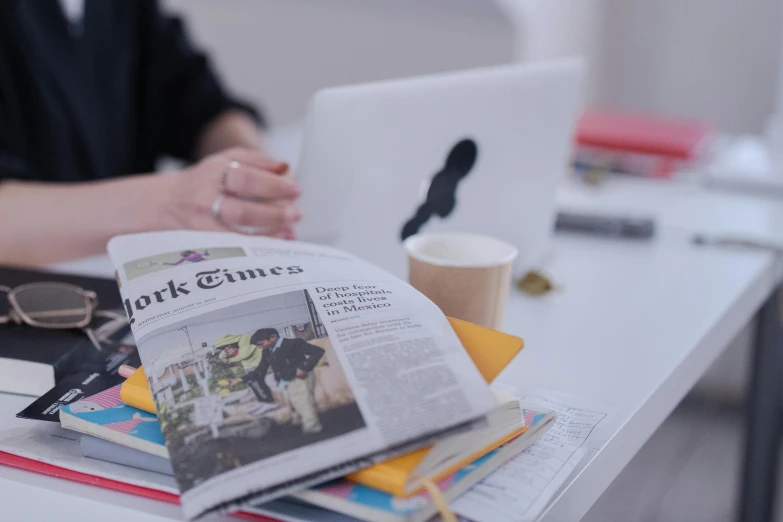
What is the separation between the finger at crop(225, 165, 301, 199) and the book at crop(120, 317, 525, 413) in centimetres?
23

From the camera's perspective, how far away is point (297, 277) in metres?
0.55

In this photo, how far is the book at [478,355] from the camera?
1.61ft

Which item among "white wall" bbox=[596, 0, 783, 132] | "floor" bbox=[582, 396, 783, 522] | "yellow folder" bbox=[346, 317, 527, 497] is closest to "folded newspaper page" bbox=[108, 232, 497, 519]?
"yellow folder" bbox=[346, 317, 527, 497]

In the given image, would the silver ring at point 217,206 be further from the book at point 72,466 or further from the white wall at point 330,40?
the white wall at point 330,40

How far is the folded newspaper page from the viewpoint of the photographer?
418mm

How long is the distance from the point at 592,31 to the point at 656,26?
8.5 inches

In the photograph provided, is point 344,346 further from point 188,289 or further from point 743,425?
point 743,425

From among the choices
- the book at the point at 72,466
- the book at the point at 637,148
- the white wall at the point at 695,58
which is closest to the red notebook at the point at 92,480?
the book at the point at 72,466

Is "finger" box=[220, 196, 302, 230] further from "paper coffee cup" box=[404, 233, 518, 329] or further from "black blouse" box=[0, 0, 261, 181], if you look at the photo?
"black blouse" box=[0, 0, 261, 181]

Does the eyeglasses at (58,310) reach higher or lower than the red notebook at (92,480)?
higher

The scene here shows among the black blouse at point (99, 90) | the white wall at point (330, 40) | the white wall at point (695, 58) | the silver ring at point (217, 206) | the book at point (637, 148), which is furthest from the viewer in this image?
the white wall at point (695, 58)

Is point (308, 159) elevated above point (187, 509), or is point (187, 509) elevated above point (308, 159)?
→ point (308, 159)

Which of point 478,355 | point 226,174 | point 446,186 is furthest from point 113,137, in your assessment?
point 478,355

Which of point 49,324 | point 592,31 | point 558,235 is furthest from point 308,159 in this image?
point 592,31
